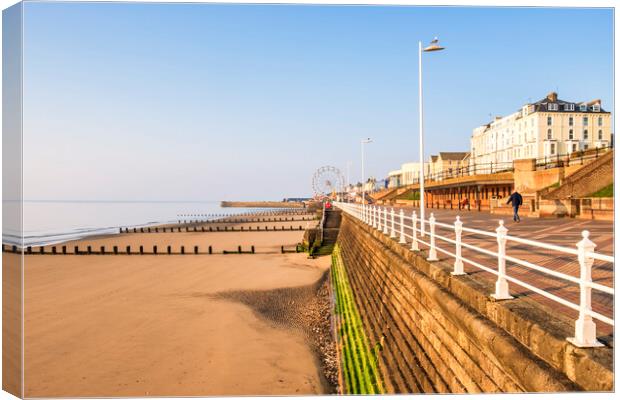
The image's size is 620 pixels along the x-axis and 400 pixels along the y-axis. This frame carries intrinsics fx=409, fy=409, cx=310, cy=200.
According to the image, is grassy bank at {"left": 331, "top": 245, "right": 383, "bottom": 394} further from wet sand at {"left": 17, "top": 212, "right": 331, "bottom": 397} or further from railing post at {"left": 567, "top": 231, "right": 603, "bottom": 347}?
railing post at {"left": 567, "top": 231, "right": 603, "bottom": 347}

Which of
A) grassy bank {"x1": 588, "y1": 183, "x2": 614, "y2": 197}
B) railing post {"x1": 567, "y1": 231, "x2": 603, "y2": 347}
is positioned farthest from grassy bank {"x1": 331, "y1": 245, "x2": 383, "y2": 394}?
grassy bank {"x1": 588, "y1": 183, "x2": 614, "y2": 197}

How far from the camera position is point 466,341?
5117 mm

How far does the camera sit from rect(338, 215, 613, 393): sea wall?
11.6 feet

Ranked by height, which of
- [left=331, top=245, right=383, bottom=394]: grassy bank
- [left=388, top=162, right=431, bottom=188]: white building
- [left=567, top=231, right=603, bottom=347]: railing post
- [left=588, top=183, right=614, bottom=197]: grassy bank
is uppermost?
[left=388, top=162, right=431, bottom=188]: white building

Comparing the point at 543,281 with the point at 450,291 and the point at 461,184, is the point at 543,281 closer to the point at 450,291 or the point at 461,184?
the point at 450,291

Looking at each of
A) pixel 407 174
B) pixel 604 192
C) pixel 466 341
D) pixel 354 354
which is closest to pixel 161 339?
pixel 354 354

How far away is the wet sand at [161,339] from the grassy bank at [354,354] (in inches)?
28.4

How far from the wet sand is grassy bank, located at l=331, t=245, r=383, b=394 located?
72 centimetres

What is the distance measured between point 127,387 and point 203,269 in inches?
606

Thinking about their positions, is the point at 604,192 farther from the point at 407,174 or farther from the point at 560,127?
the point at 407,174

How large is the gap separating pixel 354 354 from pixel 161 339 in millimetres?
6025

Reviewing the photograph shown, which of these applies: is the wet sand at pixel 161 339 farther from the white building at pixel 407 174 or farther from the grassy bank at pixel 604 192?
the white building at pixel 407 174

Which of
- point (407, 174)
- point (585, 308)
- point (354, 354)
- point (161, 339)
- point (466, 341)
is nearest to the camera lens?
point (585, 308)

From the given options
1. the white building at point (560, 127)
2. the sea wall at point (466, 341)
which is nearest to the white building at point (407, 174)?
the white building at point (560, 127)
